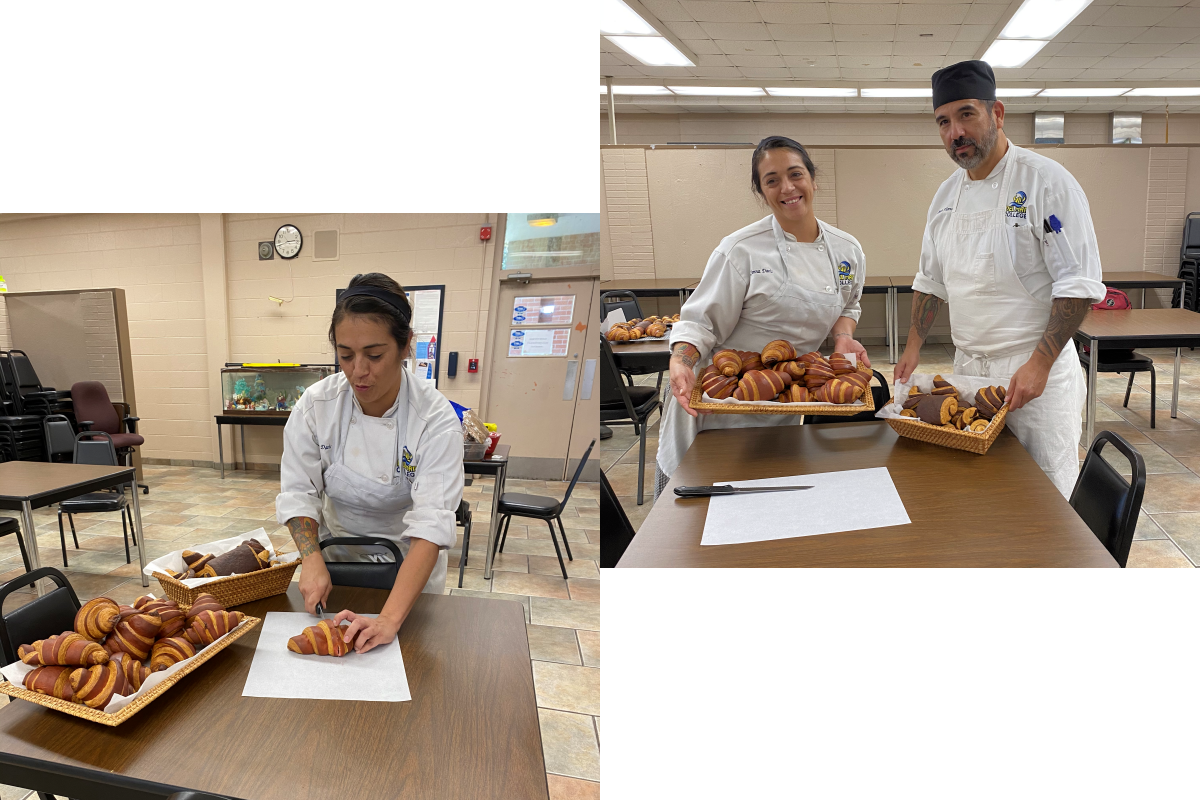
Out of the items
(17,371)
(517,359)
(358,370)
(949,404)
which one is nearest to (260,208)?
(358,370)

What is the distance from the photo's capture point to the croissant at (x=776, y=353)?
1.46 m

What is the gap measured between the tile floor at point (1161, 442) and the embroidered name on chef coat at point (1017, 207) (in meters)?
0.29

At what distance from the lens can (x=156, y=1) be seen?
1.55m

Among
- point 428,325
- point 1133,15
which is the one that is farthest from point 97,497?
point 1133,15

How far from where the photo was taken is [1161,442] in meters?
1.44

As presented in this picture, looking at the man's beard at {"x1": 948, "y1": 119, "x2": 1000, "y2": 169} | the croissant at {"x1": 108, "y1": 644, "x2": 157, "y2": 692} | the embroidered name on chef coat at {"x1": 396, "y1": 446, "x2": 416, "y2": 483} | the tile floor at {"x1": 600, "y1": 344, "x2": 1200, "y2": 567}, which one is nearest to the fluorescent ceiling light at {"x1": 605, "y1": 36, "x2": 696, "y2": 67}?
the man's beard at {"x1": 948, "y1": 119, "x2": 1000, "y2": 169}

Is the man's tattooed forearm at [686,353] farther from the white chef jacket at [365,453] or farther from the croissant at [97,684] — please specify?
the croissant at [97,684]

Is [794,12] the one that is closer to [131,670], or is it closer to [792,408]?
[792,408]

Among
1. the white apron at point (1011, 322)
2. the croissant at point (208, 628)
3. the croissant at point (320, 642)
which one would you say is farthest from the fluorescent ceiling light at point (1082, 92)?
the croissant at point (208, 628)

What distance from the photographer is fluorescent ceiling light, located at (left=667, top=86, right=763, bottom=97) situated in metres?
1.41

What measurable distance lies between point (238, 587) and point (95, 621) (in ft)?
0.82

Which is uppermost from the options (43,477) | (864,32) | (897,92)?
(864,32)

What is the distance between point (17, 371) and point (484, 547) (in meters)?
1.78

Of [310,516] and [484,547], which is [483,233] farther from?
[484,547]
